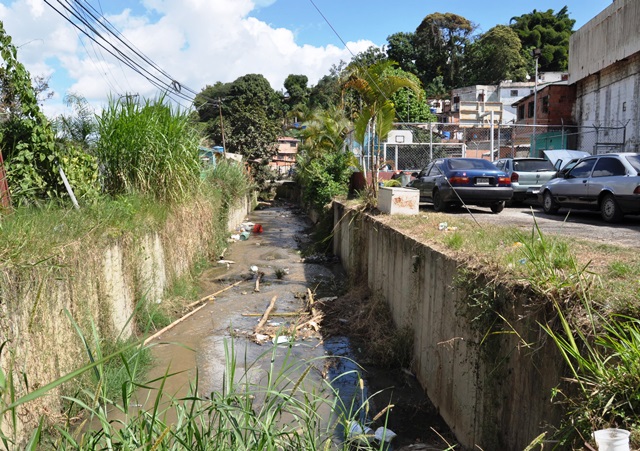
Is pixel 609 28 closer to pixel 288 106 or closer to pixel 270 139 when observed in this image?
pixel 270 139

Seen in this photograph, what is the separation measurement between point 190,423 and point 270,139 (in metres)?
35.0

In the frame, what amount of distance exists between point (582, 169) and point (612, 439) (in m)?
10.9

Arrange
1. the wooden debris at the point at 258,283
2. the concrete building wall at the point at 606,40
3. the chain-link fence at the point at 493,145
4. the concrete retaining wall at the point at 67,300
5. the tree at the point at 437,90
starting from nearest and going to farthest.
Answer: the concrete retaining wall at the point at 67,300 → the wooden debris at the point at 258,283 → the concrete building wall at the point at 606,40 → the chain-link fence at the point at 493,145 → the tree at the point at 437,90

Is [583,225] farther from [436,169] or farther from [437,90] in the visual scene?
[437,90]

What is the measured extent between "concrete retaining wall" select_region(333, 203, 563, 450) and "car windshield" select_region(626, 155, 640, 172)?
5318mm

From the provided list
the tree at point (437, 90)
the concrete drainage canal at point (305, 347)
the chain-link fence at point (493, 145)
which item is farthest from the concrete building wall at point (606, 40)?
the tree at point (437, 90)

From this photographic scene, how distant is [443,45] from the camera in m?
64.9

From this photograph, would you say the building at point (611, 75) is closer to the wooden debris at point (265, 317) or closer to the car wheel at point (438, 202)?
the car wheel at point (438, 202)

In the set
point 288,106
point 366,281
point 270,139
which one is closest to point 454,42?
point 288,106

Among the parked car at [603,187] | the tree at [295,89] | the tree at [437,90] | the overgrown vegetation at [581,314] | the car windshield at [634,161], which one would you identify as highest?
the tree at [295,89]

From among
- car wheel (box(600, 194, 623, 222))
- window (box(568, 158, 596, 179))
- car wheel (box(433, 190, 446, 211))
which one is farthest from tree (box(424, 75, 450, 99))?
car wheel (box(600, 194, 623, 222))

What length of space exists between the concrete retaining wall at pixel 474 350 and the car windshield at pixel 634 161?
17.4 feet

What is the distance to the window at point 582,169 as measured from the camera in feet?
39.3

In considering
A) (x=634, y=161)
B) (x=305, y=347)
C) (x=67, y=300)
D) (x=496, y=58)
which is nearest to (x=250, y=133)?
(x=634, y=161)
